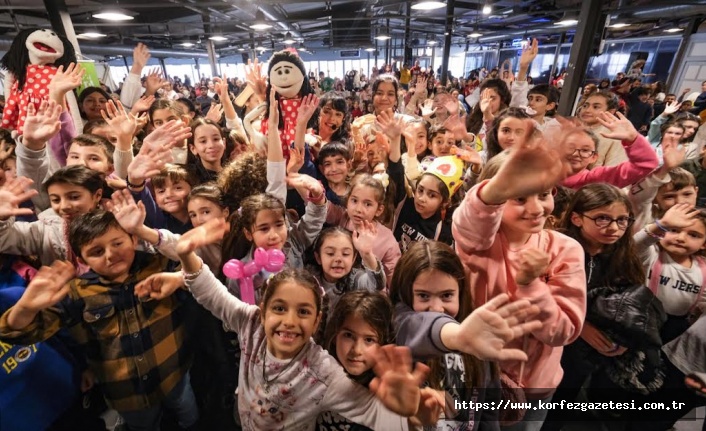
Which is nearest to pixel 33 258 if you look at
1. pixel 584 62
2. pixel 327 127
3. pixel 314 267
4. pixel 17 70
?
pixel 314 267

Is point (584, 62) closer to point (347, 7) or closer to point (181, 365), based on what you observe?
point (181, 365)

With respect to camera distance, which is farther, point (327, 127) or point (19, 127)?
→ point (327, 127)

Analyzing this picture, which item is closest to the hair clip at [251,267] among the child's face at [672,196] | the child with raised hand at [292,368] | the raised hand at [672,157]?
Result: the child with raised hand at [292,368]

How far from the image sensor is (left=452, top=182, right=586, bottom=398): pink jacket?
104cm

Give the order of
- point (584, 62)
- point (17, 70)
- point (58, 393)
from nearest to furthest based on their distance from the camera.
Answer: point (58, 393), point (17, 70), point (584, 62)

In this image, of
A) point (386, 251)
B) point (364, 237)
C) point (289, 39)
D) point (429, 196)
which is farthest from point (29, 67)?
point (289, 39)

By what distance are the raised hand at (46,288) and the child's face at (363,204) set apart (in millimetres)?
1253

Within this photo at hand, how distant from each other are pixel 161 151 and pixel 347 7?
9.35m

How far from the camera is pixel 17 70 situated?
238 cm

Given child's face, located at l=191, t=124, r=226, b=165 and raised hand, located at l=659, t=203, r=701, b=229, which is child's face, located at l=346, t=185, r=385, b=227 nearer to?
child's face, located at l=191, t=124, r=226, b=165

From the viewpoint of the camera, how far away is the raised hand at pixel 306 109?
7.11 ft

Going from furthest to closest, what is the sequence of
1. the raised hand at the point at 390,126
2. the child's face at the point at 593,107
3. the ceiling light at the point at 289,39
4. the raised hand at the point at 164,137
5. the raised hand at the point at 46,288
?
the ceiling light at the point at 289,39
the child's face at the point at 593,107
the raised hand at the point at 390,126
the raised hand at the point at 164,137
the raised hand at the point at 46,288

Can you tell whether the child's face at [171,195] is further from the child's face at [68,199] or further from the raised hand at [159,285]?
the raised hand at [159,285]

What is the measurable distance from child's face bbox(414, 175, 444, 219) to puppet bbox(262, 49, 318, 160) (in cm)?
95
